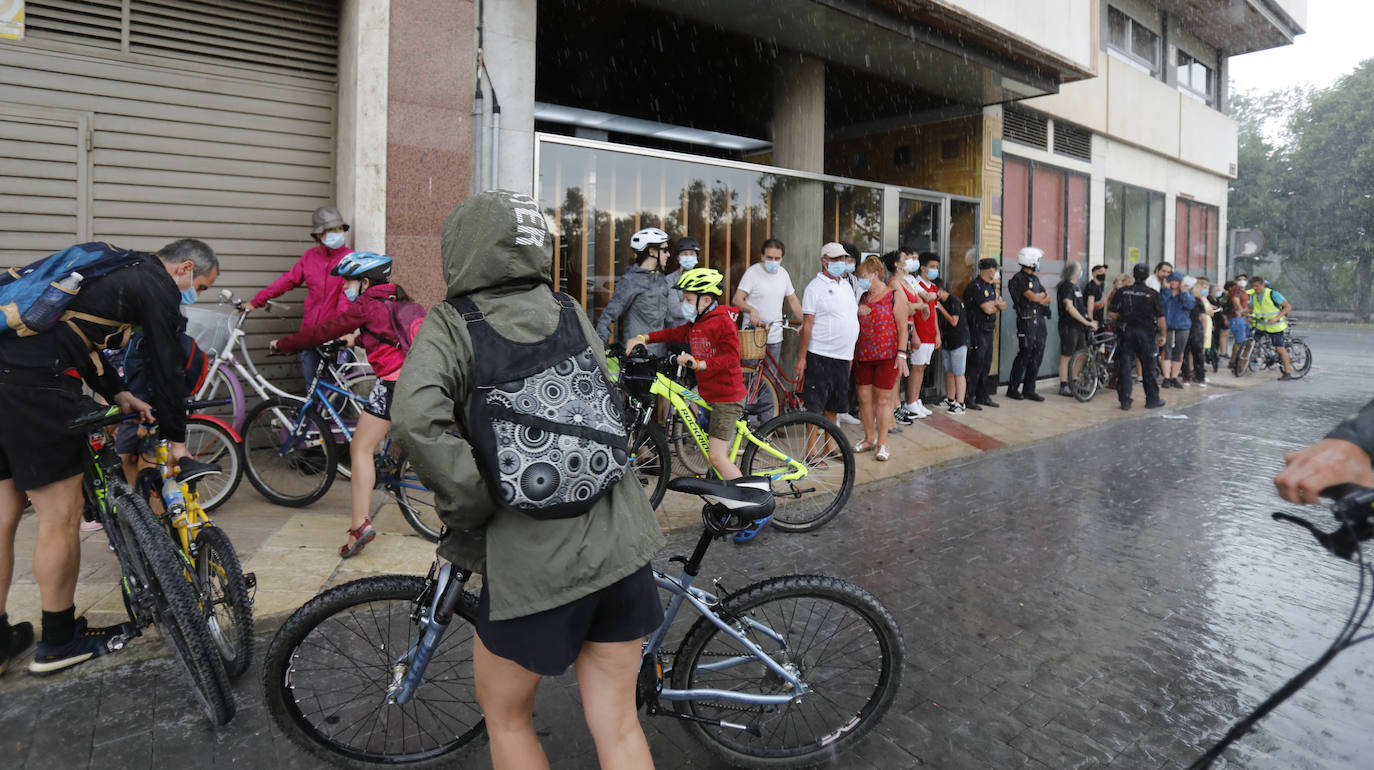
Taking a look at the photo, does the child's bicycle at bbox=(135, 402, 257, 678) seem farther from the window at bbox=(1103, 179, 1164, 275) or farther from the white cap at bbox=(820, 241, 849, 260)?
the window at bbox=(1103, 179, 1164, 275)

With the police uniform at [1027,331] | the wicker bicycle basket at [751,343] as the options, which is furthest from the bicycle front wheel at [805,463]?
the police uniform at [1027,331]

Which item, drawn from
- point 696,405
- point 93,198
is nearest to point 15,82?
point 93,198

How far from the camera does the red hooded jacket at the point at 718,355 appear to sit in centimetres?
570

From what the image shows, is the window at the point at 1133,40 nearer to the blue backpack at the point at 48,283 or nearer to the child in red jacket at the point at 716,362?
the child in red jacket at the point at 716,362

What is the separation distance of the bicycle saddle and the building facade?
4.94m

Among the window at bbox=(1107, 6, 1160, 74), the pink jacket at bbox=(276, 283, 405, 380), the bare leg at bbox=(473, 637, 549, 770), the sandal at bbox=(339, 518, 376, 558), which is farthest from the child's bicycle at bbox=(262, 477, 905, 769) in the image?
the window at bbox=(1107, 6, 1160, 74)

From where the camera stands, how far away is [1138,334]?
1220 centimetres

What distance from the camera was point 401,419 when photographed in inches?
73.7

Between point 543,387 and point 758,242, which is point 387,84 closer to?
point 758,242

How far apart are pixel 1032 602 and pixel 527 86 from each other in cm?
580

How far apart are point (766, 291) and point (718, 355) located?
309 cm

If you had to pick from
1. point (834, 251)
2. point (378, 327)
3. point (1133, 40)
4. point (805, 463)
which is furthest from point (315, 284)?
point (1133, 40)

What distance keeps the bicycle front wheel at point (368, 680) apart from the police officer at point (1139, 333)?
1182 centimetres

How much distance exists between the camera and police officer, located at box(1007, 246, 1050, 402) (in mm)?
12383
